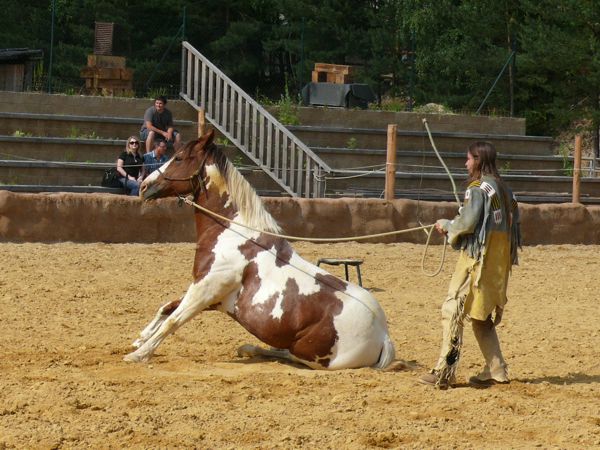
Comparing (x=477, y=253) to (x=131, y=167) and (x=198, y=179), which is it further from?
(x=131, y=167)

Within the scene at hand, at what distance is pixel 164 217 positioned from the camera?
15.3 metres

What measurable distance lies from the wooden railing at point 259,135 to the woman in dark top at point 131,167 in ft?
7.23

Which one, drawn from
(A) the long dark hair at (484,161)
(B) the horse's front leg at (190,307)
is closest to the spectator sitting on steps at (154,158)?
(B) the horse's front leg at (190,307)

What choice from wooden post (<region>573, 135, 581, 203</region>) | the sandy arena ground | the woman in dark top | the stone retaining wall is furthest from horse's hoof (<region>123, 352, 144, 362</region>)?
wooden post (<region>573, 135, 581, 203</region>)

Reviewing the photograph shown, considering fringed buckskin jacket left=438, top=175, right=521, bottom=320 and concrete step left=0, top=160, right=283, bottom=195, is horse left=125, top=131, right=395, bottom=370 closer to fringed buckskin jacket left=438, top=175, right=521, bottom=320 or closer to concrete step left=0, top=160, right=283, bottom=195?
fringed buckskin jacket left=438, top=175, right=521, bottom=320

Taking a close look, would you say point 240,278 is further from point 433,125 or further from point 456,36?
point 456,36

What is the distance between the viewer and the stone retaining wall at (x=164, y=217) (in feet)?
48.0

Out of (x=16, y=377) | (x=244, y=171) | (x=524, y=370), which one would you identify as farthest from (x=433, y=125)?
(x=16, y=377)

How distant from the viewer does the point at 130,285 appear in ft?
40.2

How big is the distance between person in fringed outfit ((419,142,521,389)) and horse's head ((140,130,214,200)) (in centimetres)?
205

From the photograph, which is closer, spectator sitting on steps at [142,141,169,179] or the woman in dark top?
the woman in dark top

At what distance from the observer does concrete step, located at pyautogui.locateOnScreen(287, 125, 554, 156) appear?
71.8 ft

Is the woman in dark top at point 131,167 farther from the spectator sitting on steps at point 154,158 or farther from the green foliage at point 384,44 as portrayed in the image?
the green foliage at point 384,44

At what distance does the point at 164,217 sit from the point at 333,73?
1043 cm
